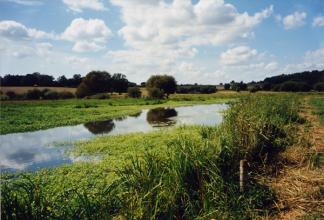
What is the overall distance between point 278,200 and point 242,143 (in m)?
2.09

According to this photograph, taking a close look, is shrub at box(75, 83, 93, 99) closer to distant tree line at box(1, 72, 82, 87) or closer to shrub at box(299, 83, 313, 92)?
distant tree line at box(1, 72, 82, 87)

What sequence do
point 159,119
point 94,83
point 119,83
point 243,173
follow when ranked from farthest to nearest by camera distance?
point 119,83
point 94,83
point 159,119
point 243,173

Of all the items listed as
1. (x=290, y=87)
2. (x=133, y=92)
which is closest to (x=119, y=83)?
(x=133, y=92)

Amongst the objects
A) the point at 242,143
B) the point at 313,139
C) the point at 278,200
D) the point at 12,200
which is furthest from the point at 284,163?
the point at 12,200

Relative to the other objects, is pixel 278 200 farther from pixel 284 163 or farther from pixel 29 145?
pixel 29 145

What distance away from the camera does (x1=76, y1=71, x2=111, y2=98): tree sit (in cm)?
6334

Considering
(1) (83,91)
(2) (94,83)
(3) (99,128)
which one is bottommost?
(3) (99,128)

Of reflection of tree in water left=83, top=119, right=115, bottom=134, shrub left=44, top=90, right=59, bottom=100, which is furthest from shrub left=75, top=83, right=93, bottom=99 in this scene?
reflection of tree in water left=83, top=119, right=115, bottom=134

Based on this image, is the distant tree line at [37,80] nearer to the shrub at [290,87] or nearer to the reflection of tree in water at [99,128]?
the reflection of tree in water at [99,128]

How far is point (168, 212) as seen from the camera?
161 inches

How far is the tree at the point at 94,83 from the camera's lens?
63341 mm

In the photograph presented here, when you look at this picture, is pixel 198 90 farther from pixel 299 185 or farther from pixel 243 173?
pixel 243 173

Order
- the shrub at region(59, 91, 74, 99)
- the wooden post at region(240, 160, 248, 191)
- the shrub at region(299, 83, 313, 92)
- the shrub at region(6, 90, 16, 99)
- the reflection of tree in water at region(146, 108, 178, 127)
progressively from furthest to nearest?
the shrub at region(59, 91, 74, 99)
the shrub at region(6, 90, 16, 99)
the shrub at region(299, 83, 313, 92)
the reflection of tree in water at region(146, 108, 178, 127)
the wooden post at region(240, 160, 248, 191)

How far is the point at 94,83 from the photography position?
6544cm
